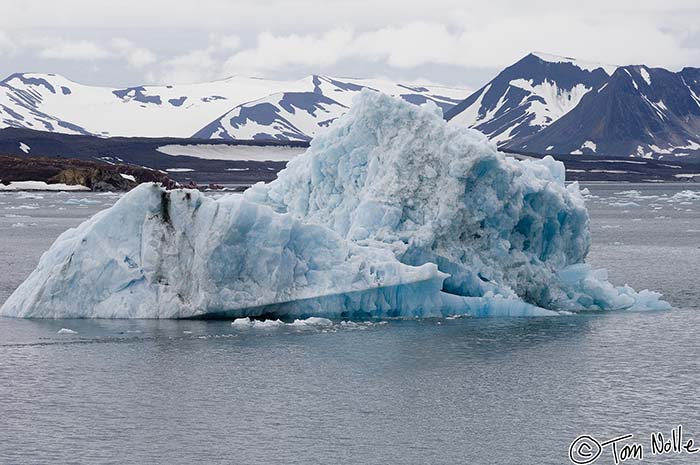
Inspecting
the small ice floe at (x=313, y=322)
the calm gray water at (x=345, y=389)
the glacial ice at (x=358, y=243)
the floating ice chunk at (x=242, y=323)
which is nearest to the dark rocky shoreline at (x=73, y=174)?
the glacial ice at (x=358, y=243)

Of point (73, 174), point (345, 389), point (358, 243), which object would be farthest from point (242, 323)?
point (73, 174)

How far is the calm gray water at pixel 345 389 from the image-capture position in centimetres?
1327

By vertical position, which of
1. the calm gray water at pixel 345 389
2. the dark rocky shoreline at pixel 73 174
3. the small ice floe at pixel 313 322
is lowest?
the dark rocky shoreline at pixel 73 174

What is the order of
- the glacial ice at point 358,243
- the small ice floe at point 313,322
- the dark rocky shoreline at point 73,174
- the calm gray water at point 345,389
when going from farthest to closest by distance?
the dark rocky shoreline at point 73,174 → the glacial ice at point 358,243 → the small ice floe at point 313,322 → the calm gray water at point 345,389

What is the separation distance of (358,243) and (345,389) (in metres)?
6.25

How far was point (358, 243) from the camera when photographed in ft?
72.4

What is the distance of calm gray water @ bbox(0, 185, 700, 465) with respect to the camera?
13.3 metres

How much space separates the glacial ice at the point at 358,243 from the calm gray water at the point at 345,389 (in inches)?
25.3

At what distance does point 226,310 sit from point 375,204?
3.72 metres

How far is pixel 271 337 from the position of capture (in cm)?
1961

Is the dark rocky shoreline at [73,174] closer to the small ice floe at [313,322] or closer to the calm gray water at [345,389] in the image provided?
the small ice floe at [313,322]

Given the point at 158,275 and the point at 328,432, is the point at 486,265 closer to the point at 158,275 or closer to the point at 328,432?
the point at 158,275

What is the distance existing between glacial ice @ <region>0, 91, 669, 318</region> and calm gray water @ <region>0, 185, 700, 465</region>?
642 mm

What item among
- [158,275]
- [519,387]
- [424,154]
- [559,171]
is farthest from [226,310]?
[559,171]
